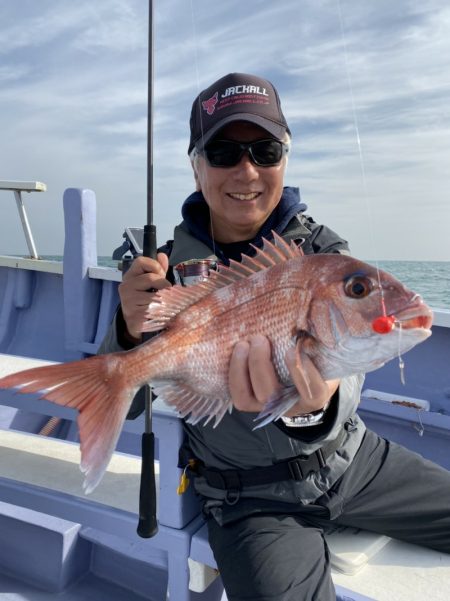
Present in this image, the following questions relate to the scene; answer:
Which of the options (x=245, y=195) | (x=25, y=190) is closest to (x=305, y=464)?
(x=245, y=195)

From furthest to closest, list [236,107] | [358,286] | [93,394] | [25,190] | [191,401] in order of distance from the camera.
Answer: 1. [25,190]
2. [236,107]
3. [191,401]
4. [93,394]
5. [358,286]

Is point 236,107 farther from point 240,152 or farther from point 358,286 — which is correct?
point 358,286

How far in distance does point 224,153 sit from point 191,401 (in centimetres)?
119

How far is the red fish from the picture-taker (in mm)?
1401

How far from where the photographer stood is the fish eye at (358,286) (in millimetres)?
1429

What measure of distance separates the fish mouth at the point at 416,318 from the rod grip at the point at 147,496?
1154 mm

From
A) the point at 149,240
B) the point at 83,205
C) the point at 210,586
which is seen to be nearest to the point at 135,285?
the point at 149,240

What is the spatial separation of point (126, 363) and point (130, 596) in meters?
1.65

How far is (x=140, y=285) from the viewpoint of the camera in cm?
185

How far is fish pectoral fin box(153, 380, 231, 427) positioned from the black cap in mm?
1167

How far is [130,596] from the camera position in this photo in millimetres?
2574

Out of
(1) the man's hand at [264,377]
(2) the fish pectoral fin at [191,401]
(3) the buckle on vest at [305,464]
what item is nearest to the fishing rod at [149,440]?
(2) the fish pectoral fin at [191,401]

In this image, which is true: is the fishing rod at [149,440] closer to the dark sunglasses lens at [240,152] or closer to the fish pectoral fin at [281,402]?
the dark sunglasses lens at [240,152]

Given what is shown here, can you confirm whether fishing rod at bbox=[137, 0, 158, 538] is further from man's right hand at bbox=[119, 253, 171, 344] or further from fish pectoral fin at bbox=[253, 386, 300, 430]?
fish pectoral fin at bbox=[253, 386, 300, 430]
